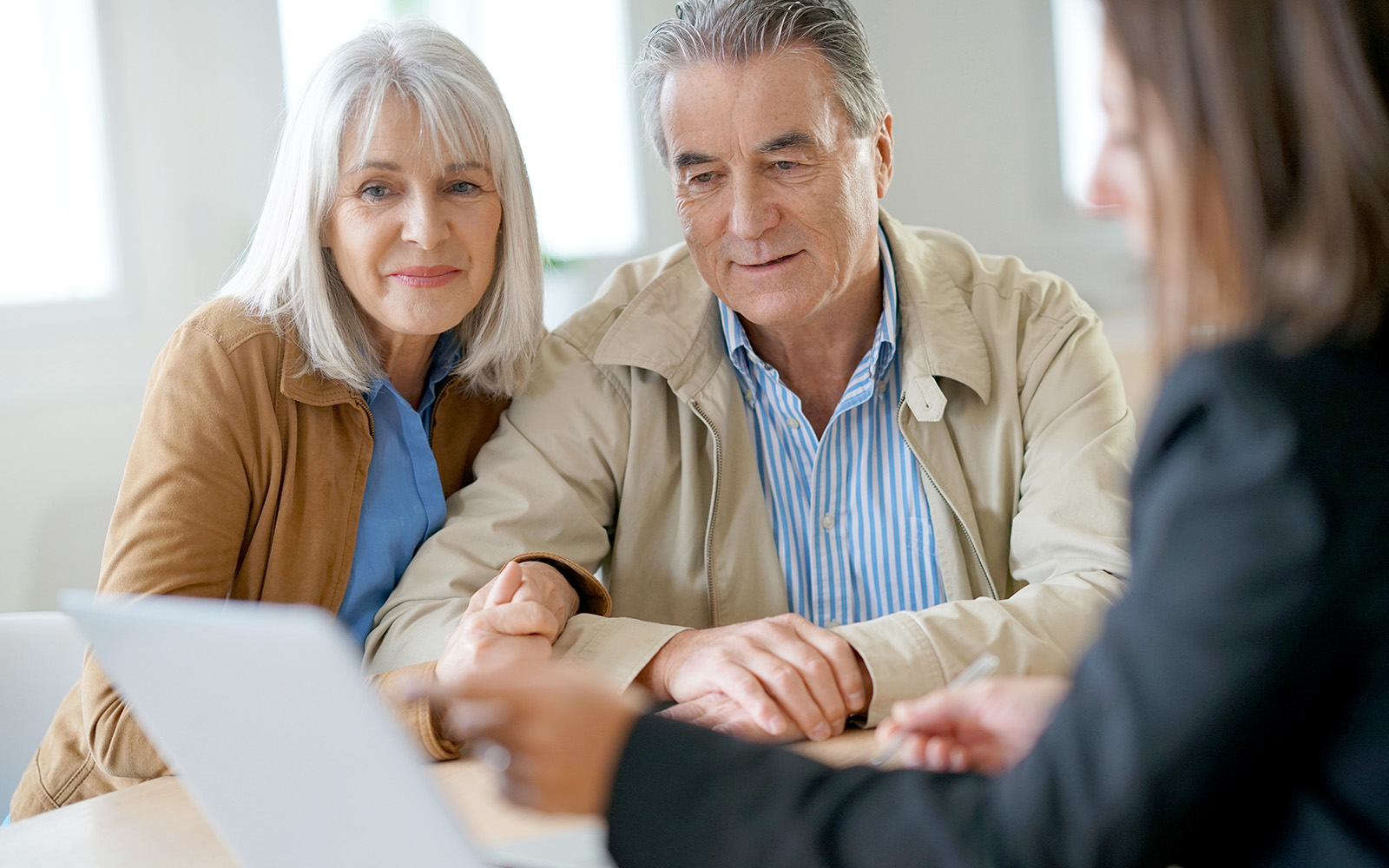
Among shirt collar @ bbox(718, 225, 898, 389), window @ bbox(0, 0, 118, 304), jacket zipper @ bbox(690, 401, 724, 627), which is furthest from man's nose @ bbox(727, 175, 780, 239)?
window @ bbox(0, 0, 118, 304)

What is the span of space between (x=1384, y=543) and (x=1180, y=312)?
154 mm

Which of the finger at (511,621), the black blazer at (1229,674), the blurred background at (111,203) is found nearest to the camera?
the black blazer at (1229,674)

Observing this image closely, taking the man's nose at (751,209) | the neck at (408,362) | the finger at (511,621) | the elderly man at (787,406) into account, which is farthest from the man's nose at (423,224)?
the finger at (511,621)

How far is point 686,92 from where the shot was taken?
5.42ft

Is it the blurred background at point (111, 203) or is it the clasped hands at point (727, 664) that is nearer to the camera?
the clasped hands at point (727, 664)

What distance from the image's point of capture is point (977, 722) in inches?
31.7

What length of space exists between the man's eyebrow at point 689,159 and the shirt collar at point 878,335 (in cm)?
20

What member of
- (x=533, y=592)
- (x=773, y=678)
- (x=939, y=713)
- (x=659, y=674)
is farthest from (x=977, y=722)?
(x=533, y=592)

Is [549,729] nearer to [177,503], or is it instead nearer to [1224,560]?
[1224,560]

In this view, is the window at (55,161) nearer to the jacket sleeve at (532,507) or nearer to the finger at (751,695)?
the jacket sleeve at (532,507)

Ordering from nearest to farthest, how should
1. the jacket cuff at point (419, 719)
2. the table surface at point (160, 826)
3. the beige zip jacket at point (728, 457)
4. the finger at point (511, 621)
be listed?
the table surface at point (160, 826)
the jacket cuff at point (419, 719)
the finger at point (511, 621)
the beige zip jacket at point (728, 457)

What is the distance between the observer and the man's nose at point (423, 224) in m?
1.56

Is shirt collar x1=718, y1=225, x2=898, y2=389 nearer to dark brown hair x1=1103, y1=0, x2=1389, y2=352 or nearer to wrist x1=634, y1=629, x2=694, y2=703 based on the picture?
wrist x1=634, y1=629, x2=694, y2=703

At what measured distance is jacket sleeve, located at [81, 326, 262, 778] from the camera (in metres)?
1.28
